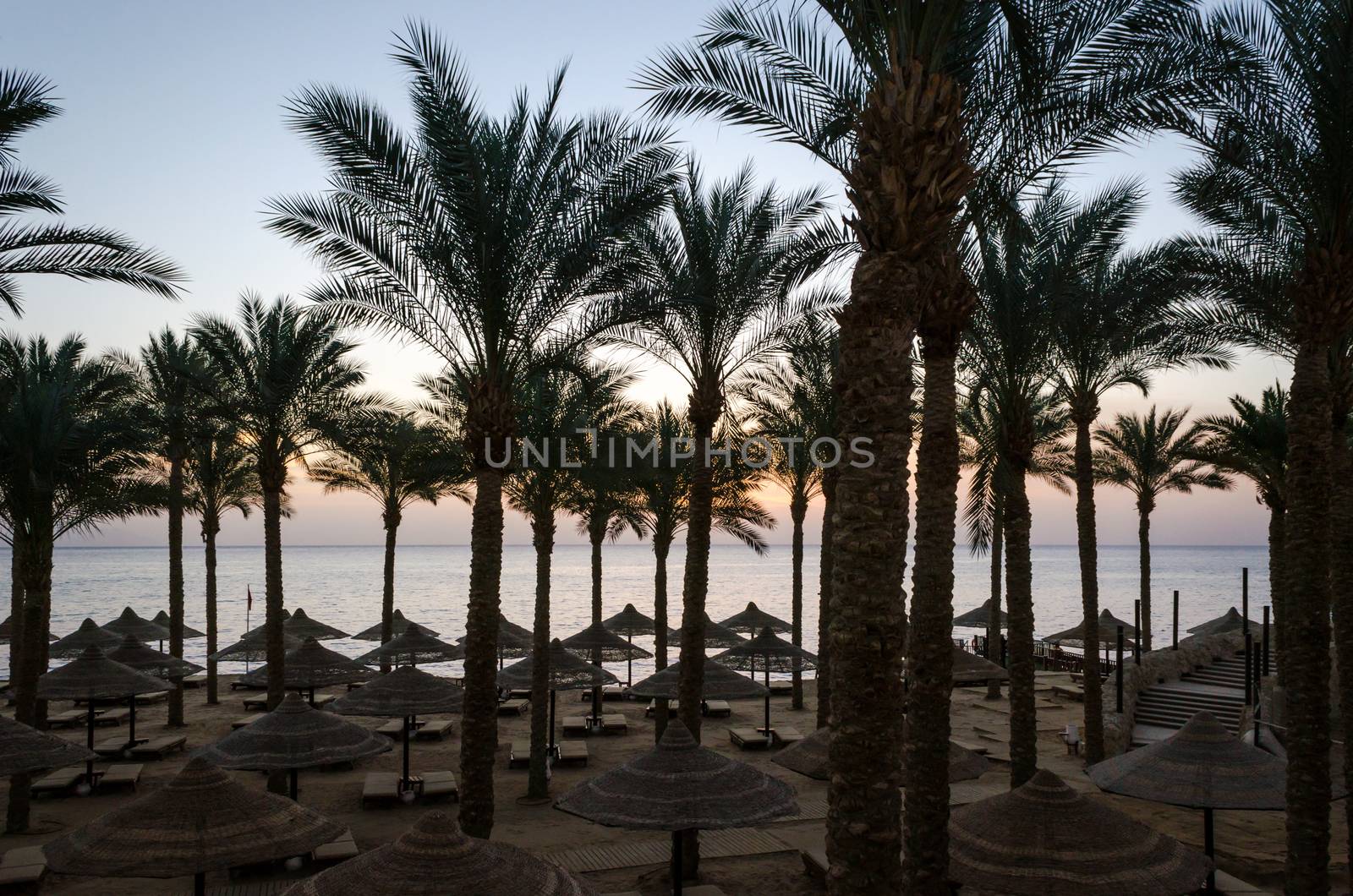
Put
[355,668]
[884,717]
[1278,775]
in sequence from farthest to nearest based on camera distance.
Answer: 1. [355,668]
2. [1278,775]
3. [884,717]

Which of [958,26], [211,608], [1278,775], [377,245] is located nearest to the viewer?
[958,26]

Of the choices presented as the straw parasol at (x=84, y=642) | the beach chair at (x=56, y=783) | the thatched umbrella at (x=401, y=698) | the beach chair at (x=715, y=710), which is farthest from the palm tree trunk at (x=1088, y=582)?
the straw parasol at (x=84, y=642)

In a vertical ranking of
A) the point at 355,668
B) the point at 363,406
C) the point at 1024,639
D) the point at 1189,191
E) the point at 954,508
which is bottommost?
the point at 355,668

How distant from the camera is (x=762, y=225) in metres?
16.4

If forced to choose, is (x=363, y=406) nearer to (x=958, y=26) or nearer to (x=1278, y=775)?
(x=958, y=26)

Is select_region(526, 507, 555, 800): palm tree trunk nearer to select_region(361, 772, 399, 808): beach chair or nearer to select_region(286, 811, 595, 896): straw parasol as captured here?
select_region(361, 772, 399, 808): beach chair

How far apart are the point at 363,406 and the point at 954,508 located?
1738 centimetres

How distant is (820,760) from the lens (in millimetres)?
13414

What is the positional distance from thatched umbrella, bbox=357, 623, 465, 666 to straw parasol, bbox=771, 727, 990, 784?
40.7 ft

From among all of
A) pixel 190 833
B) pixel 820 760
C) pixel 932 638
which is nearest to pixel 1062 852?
pixel 932 638

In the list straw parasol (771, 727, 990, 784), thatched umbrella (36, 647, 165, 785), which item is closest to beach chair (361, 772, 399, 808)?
thatched umbrella (36, 647, 165, 785)

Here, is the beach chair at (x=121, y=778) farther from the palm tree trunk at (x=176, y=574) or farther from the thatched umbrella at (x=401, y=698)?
the palm tree trunk at (x=176, y=574)

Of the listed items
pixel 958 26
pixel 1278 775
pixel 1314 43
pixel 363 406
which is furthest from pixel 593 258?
pixel 363 406

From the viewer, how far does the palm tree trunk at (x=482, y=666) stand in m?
11.6
